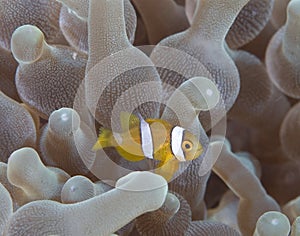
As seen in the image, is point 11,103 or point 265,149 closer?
point 11,103

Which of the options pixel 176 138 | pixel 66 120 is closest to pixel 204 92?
pixel 176 138

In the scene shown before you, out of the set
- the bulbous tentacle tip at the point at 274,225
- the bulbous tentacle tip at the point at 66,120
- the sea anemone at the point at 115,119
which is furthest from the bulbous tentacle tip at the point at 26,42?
the bulbous tentacle tip at the point at 274,225

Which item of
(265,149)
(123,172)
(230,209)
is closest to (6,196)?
(123,172)

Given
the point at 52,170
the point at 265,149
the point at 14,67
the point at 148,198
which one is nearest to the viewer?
the point at 148,198

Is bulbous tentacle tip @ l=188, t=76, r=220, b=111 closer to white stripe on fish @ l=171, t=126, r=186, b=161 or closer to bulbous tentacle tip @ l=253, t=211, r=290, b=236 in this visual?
white stripe on fish @ l=171, t=126, r=186, b=161

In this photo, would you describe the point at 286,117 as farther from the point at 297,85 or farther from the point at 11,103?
the point at 11,103

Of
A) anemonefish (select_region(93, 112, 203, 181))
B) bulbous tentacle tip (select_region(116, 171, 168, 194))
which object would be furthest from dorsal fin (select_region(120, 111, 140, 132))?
bulbous tentacle tip (select_region(116, 171, 168, 194))
